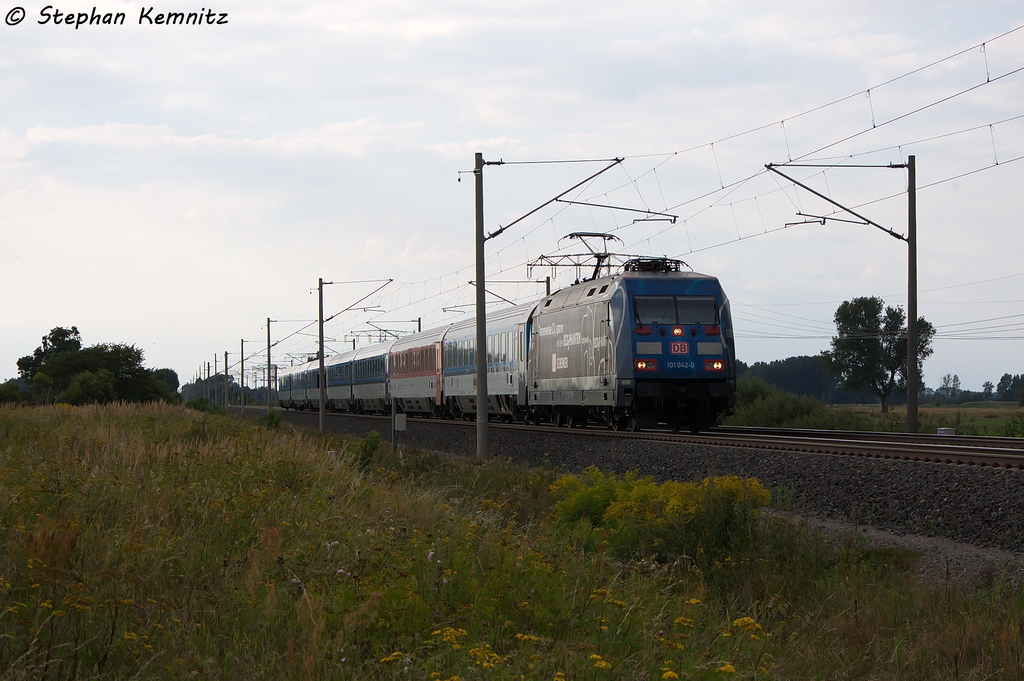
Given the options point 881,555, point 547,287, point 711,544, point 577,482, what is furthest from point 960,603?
point 547,287

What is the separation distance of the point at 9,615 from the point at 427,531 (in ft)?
11.0

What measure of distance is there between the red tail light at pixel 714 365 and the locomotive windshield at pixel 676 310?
2.64ft

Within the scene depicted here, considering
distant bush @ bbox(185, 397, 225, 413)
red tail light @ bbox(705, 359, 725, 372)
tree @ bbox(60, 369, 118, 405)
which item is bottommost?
distant bush @ bbox(185, 397, 225, 413)

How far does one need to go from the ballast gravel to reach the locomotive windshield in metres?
2.89

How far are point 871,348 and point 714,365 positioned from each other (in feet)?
287

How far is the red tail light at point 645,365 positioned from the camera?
808 inches

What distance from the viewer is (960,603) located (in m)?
8.15

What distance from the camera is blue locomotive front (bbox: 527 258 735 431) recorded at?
67.5ft

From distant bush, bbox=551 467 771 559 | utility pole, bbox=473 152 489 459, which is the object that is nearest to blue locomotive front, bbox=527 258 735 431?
utility pole, bbox=473 152 489 459

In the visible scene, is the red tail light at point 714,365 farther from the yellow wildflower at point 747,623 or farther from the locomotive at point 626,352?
the yellow wildflower at point 747,623

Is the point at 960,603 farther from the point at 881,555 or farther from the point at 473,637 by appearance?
the point at 473,637

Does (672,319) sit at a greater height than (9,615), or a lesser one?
greater

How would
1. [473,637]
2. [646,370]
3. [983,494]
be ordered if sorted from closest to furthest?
[473,637]
[983,494]
[646,370]

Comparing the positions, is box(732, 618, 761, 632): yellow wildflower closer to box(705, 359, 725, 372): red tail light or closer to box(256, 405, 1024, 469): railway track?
box(256, 405, 1024, 469): railway track
